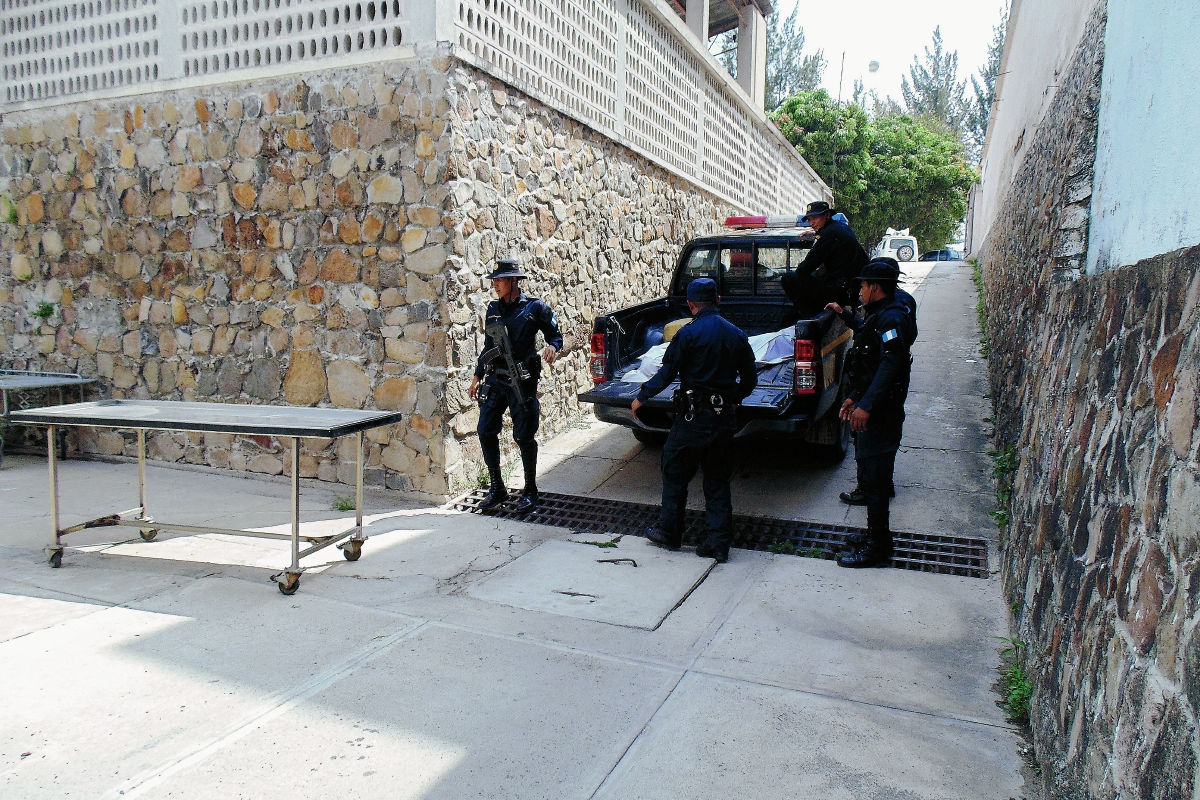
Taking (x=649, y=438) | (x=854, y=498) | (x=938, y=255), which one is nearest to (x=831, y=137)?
(x=938, y=255)

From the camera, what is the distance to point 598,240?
880 cm

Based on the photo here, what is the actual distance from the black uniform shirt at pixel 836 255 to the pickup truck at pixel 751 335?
50 centimetres

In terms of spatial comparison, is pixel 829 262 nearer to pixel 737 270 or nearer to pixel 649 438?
pixel 737 270

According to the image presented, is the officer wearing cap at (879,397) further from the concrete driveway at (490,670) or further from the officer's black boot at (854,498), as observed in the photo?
the officer's black boot at (854,498)

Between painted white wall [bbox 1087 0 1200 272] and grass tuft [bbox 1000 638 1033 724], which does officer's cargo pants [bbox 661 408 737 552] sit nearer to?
grass tuft [bbox 1000 638 1033 724]

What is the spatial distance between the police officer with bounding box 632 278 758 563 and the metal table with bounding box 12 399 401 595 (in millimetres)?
1769

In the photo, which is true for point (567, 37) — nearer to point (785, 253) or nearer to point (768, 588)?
point (785, 253)

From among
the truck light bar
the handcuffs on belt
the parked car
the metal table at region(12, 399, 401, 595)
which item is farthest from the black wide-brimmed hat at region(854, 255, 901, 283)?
the parked car

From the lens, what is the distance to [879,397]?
16.0ft

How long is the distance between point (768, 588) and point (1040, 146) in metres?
5.08

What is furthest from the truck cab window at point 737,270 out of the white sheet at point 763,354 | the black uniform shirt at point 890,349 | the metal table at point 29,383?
the metal table at point 29,383

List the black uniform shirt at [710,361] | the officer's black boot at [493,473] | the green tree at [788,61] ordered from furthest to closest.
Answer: the green tree at [788,61] < the officer's black boot at [493,473] < the black uniform shirt at [710,361]

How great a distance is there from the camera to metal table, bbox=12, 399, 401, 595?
4.56 meters

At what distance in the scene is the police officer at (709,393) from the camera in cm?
521
